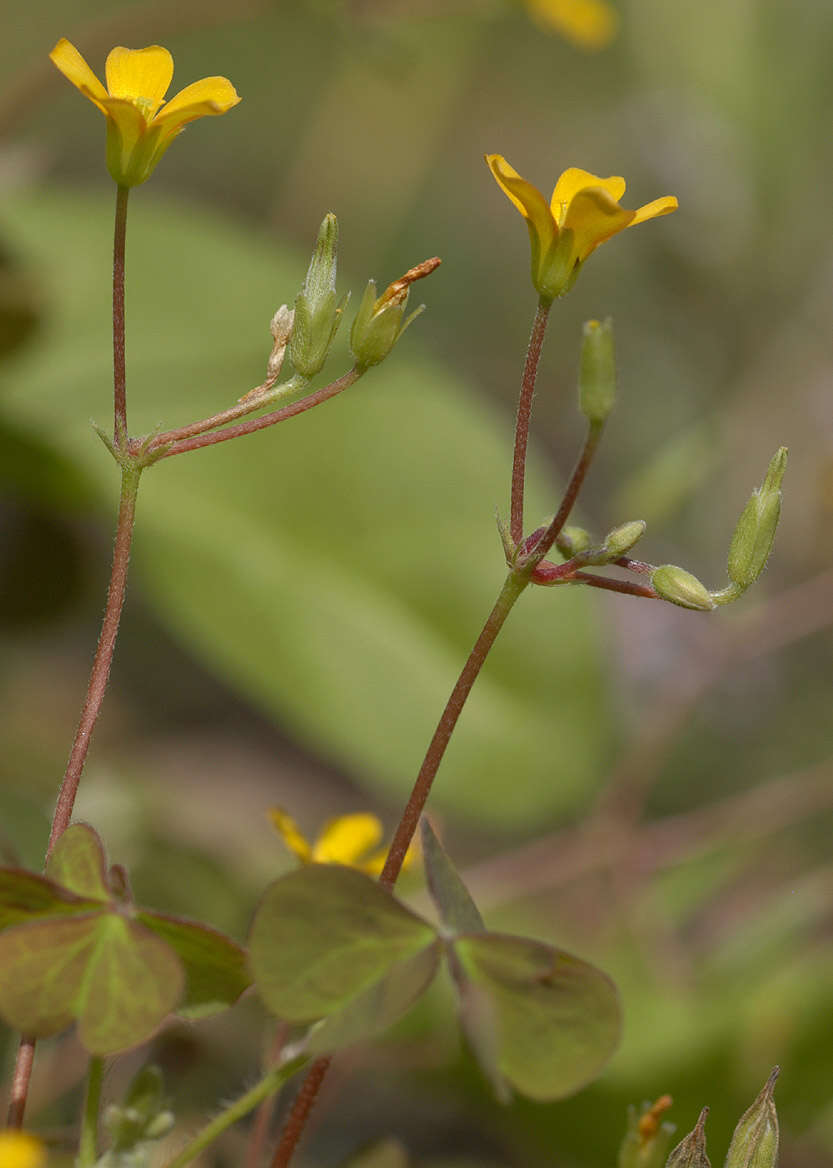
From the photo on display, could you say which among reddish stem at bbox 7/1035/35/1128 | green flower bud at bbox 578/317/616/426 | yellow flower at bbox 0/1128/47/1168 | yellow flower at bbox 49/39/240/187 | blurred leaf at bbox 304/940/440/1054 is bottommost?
reddish stem at bbox 7/1035/35/1128

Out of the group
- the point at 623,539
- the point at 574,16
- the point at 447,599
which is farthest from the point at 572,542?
the point at 574,16

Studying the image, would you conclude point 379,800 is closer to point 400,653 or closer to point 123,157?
point 400,653

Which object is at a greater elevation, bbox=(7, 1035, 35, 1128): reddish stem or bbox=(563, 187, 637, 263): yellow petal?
bbox=(563, 187, 637, 263): yellow petal

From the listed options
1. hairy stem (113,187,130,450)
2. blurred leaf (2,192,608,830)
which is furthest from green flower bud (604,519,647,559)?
blurred leaf (2,192,608,830)

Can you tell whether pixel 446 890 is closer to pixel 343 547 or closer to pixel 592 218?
pixel 592 218

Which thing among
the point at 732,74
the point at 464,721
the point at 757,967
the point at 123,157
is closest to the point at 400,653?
the point at 464,721

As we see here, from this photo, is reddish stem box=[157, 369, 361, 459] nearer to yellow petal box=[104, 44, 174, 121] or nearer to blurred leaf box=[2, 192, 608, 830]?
yellow petal box=[104, 44, 174, 121]
